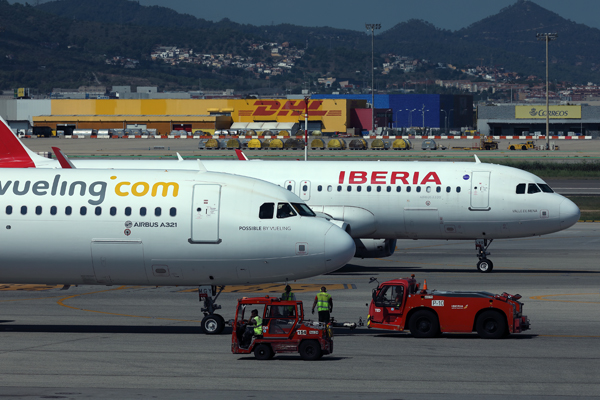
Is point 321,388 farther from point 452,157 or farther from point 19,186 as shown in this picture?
point 452,157

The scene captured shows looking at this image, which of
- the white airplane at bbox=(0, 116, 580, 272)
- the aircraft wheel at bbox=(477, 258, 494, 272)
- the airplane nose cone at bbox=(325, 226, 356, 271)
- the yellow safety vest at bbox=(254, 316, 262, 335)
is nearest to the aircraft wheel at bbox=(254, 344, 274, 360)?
the yellow safety vest at bbox=(254, 316, 262, 335)

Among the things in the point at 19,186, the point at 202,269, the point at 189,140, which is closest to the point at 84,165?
the point at 19,186

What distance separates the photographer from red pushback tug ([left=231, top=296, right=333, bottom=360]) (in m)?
23.4

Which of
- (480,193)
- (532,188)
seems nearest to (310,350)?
(480,193)

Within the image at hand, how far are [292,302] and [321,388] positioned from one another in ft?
13.0

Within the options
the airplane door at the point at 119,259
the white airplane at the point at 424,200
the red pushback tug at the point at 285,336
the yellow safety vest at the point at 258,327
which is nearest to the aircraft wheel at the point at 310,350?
the red pushback tug at the point at 285,336

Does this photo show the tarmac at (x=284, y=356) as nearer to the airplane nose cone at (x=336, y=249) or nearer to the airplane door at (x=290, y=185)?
the airplane nose cone at (x=336, y=249)

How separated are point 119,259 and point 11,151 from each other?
16025 millimetres

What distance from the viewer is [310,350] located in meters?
23.4

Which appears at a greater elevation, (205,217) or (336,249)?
(205,217)

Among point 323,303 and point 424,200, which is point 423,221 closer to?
point 424,200

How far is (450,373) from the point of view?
2169 centimetres

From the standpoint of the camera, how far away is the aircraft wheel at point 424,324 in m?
26.6

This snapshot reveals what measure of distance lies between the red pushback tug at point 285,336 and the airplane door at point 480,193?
19369 mm
